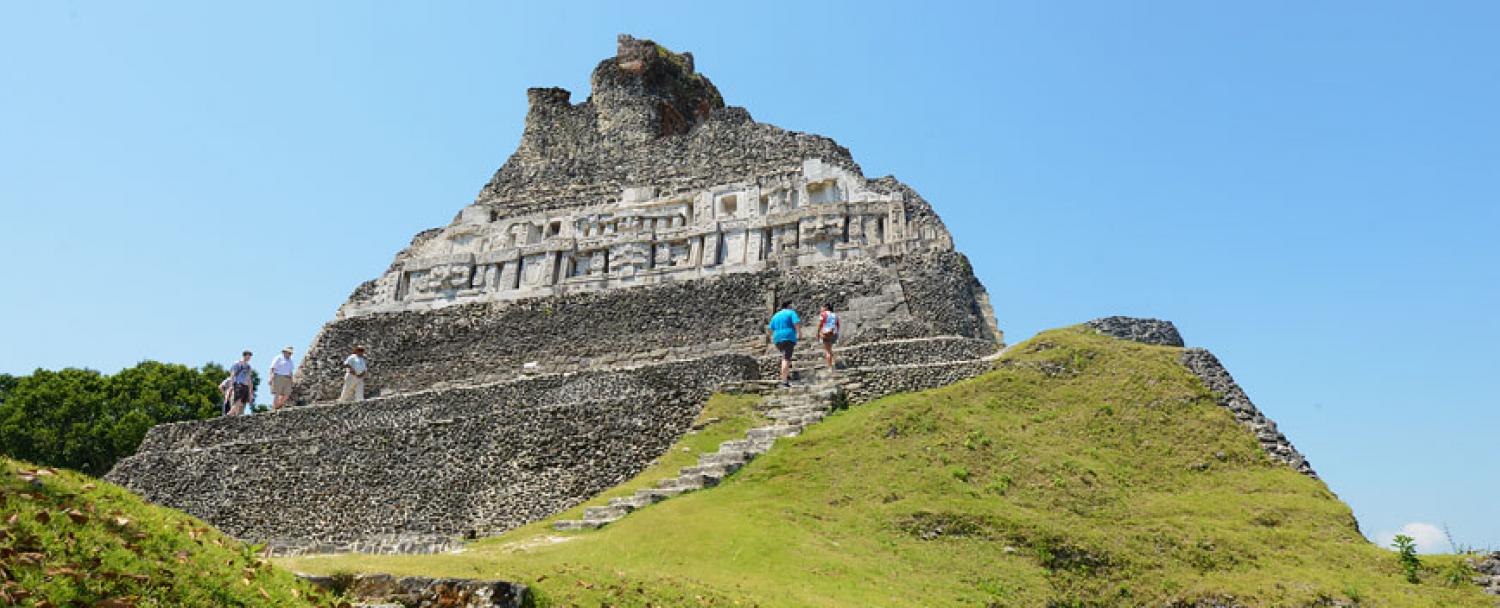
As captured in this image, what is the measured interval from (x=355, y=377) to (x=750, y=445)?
497 inches

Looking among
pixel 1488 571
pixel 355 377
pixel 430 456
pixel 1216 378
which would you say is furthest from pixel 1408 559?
pixel 355 377

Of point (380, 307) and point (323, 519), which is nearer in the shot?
point (323, 519)

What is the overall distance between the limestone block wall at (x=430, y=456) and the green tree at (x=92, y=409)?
13.6 metres

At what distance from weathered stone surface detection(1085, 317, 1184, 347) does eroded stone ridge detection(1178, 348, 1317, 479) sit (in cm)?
179

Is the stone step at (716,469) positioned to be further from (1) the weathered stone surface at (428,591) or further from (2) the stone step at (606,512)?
(1) the weathered stone surface at (428,591)

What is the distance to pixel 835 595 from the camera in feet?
39.7

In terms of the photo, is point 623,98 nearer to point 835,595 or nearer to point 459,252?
point 459,252

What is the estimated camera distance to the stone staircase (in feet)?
52.1

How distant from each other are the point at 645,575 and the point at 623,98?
27847 mm

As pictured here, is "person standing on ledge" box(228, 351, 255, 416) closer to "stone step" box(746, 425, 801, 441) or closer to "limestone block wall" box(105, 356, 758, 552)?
"limestone block wall" box(105, 356, 758, 552)

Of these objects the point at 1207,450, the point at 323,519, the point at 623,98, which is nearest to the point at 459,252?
the point at 623,98

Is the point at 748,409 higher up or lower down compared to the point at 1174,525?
higher up

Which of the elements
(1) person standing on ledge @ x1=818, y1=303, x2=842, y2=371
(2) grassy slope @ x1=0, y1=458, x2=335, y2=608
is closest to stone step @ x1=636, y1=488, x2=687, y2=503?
(1) person standing on ledge @ x1=818, y1=303, x2=842, y2=371

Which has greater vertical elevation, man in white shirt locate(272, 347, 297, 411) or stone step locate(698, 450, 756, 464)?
man in white shirt locate(272, 347, 297, 411)
